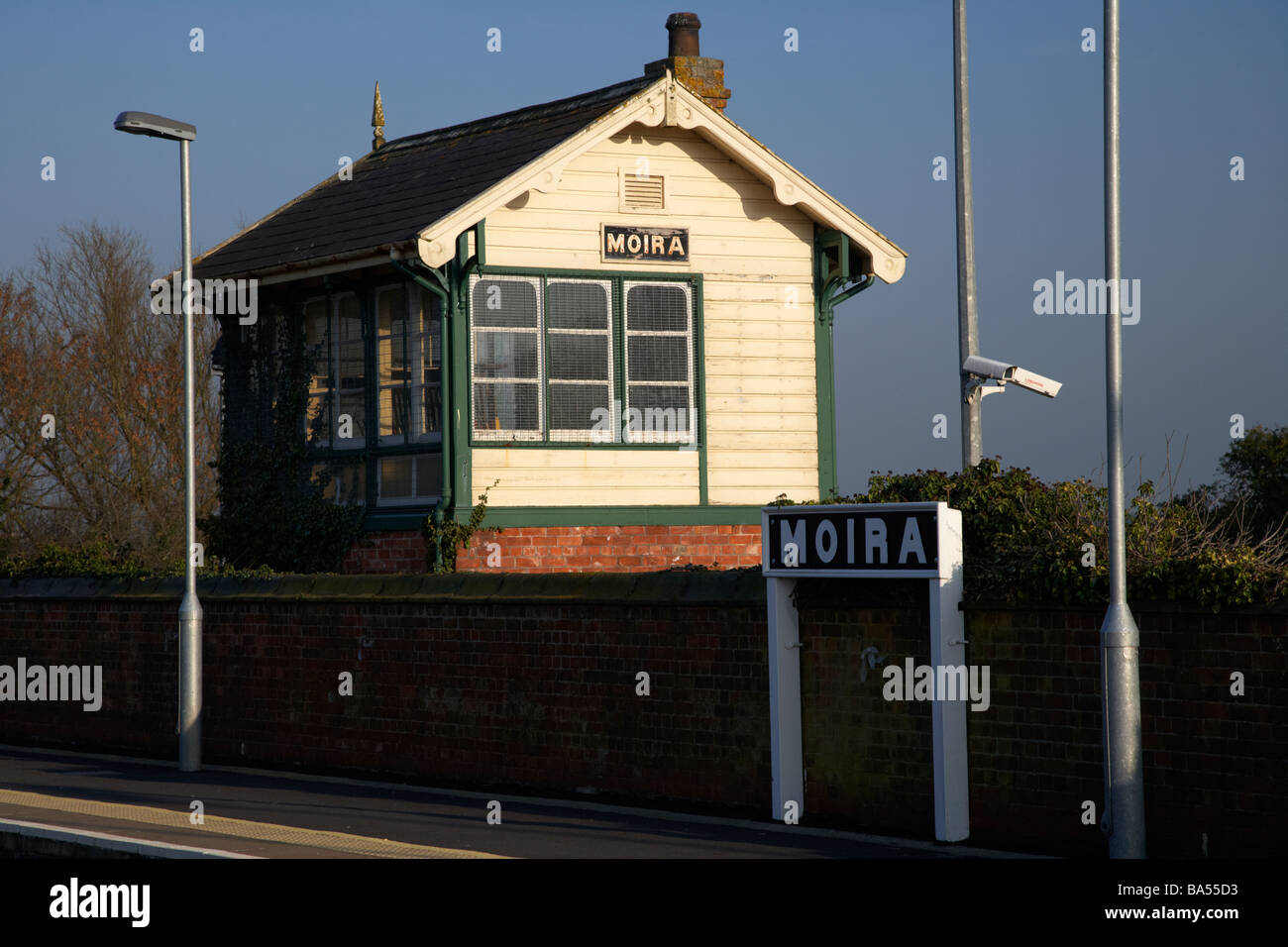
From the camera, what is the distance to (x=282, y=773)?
1727cm

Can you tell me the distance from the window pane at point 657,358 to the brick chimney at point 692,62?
17.0 ft

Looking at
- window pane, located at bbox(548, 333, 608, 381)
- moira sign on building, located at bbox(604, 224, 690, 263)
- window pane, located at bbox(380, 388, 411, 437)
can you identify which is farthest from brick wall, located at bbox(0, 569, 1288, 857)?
moira sign on building, located at bbox(604, 224, 690, 263)

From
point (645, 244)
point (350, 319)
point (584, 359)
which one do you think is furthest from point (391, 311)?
point (645, 244)

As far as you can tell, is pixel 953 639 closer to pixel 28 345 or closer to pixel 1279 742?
pixel 1279 742

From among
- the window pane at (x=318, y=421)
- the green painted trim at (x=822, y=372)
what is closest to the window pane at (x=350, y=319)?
the window pane at (x=318, y=421)

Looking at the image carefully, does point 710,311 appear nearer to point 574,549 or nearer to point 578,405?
point 578,405

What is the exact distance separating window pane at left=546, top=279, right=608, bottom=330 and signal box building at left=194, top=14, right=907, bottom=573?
26mm

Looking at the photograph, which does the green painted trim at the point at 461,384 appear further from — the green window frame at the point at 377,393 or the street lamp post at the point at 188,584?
the street lamp post at the point at 188,584

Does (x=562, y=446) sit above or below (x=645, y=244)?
below

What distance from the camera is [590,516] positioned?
63.3ft

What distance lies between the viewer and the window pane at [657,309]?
65.1ft

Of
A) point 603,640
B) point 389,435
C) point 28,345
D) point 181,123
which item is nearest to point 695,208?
point 389,435

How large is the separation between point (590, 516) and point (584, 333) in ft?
7.10
